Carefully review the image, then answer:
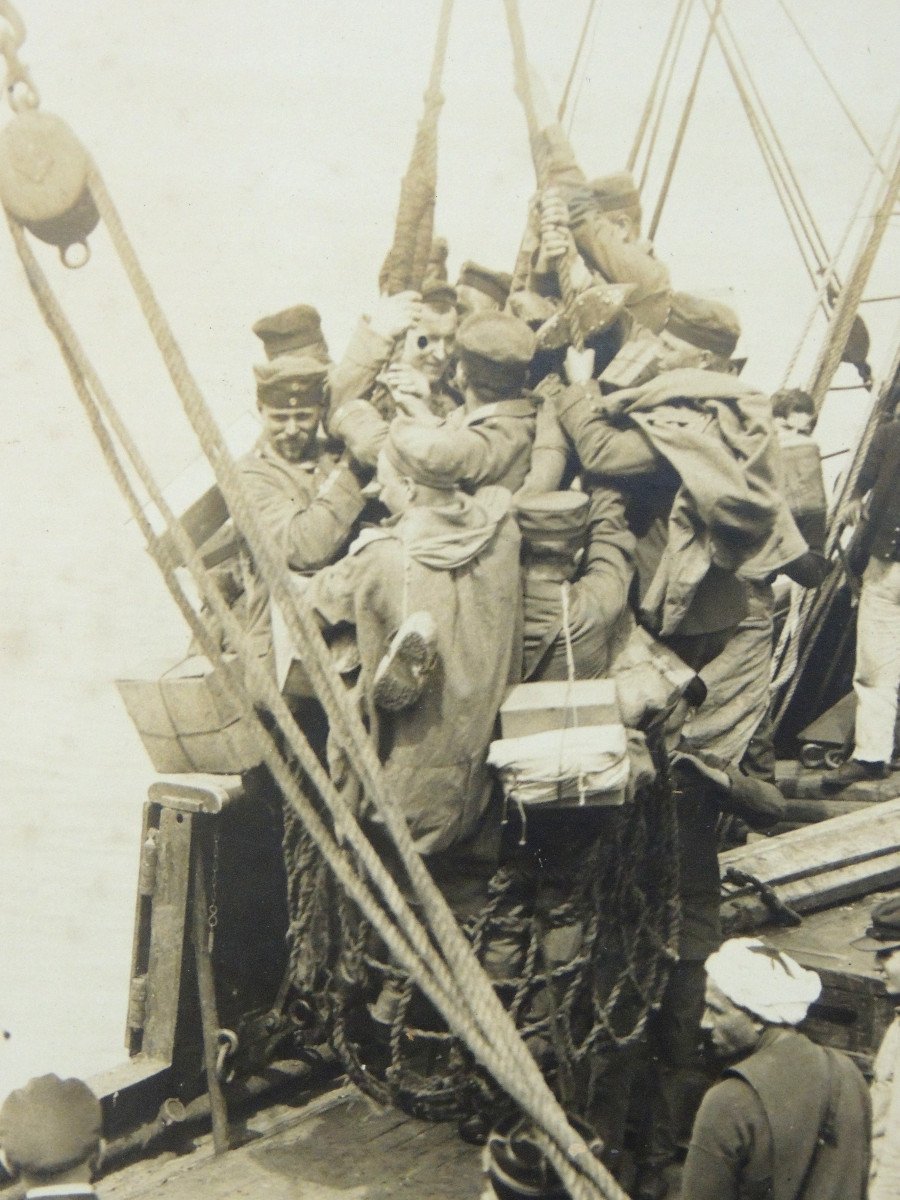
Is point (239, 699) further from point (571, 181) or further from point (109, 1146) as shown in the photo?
point (571, 181)

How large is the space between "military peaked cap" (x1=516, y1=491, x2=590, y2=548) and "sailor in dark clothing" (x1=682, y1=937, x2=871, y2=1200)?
60.0 inches

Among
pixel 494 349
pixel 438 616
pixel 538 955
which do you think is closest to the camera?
pixel 438 616

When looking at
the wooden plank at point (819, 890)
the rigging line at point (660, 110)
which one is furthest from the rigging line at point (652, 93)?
the wooden plank at point (819, 890)

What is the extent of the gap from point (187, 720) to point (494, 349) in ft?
5.79

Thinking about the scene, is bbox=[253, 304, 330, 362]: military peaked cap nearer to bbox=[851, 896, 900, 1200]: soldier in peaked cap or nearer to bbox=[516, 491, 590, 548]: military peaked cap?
bbox=[516, 491, 590, 548]: military peaked cap

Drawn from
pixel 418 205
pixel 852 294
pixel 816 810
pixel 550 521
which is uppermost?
pixel 418 205

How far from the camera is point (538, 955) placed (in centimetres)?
381

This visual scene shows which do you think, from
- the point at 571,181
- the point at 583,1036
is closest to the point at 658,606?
the point at 583,1036

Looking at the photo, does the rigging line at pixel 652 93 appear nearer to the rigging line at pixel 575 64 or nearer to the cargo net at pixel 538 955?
the rigging line at pixel 575 64

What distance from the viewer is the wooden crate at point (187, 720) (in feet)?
14.0

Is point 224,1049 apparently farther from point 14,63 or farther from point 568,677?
point 14,63

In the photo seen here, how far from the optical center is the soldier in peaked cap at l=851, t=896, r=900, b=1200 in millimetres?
3805

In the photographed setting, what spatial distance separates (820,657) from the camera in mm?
8352

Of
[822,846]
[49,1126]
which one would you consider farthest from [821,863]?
[49,1126]
